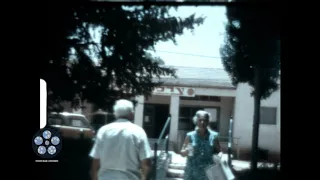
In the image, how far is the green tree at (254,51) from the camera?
4.28m

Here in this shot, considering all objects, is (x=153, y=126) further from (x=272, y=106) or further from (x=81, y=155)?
(x=272, y=106)

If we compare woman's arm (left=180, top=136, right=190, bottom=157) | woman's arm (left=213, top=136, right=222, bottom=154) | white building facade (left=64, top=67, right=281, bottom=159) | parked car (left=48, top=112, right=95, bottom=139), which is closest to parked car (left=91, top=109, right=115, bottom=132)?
parked car (left=48, top=112, right=95, bottom=139)

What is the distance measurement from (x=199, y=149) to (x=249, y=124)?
1.64 ft

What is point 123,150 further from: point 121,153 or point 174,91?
point 174,91

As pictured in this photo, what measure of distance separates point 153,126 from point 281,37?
1406mm

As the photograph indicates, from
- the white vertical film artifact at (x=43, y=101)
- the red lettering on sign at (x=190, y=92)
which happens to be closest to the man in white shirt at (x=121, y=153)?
the red lettering on sign at (x=190, y=92)

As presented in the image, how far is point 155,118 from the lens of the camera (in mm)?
4223

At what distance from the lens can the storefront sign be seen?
13.8 feet

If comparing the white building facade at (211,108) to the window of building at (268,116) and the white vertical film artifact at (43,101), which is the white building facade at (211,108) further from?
the white vertical film artifact at (43,101)

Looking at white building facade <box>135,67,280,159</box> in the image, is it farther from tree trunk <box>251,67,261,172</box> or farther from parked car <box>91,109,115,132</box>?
parked car <box>91,109,115,132</box>

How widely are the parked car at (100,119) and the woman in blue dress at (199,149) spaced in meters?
0.71

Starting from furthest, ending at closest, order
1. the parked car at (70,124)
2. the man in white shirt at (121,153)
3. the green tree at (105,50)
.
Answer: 1. the green tree at (105,50)
2. the parked car at (70,124)
3. the man in white shirt at (121,153)

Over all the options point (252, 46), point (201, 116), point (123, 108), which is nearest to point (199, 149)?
point (201, 116)

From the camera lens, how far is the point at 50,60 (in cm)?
464
